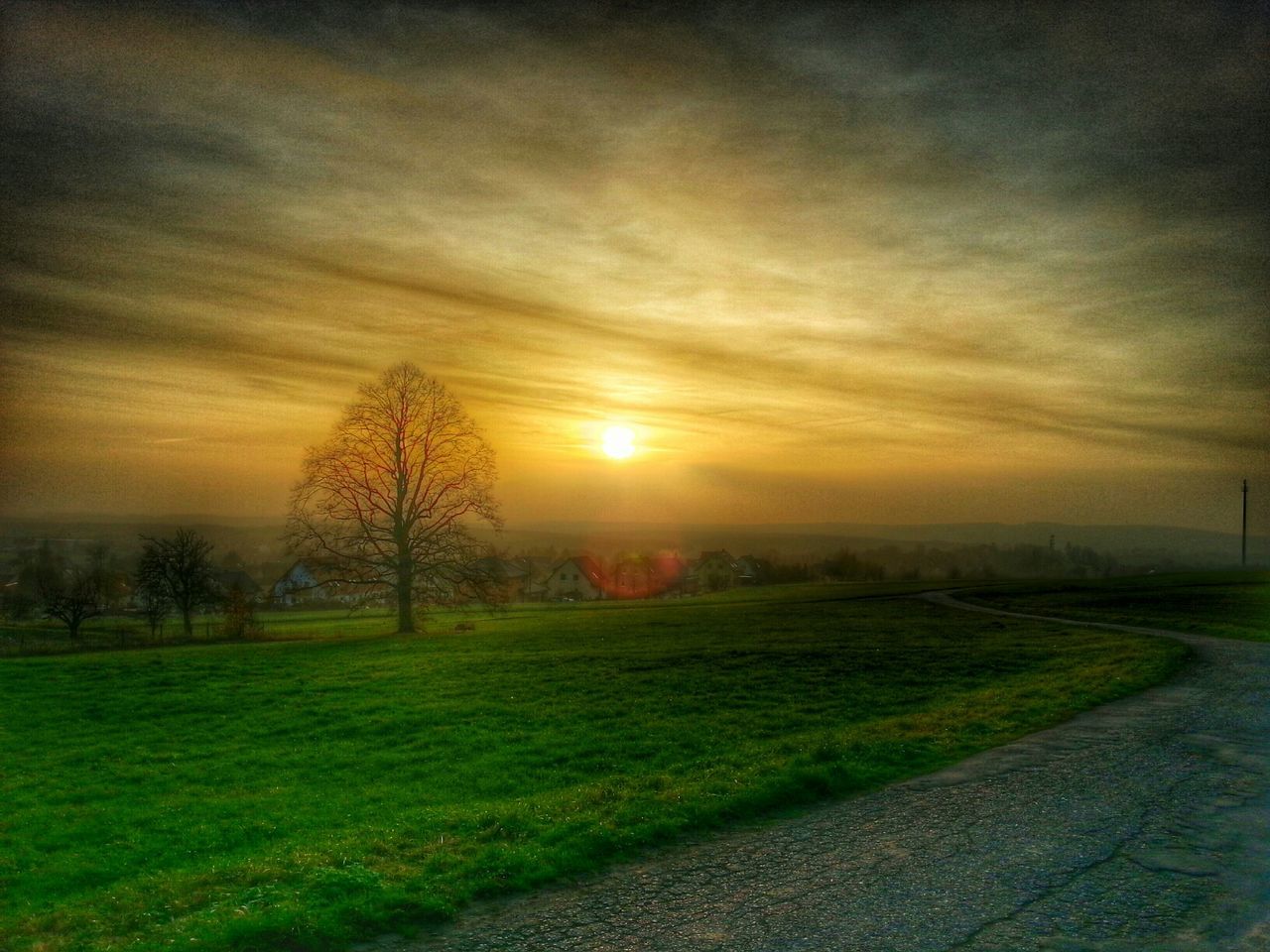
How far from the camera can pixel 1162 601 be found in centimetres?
5972

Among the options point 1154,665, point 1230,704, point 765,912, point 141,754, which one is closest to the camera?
point 765,912

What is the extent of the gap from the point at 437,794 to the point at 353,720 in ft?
26.8

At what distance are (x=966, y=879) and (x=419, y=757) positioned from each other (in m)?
12.5

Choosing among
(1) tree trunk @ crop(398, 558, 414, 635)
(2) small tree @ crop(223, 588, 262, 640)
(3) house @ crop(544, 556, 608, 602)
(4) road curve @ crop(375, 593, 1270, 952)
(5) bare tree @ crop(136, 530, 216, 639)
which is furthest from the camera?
(3) house @ crop(544, 556, 608, 602)

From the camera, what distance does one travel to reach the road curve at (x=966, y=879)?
6.56 m

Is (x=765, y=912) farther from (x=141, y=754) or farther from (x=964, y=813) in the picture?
(x=141, y=754)

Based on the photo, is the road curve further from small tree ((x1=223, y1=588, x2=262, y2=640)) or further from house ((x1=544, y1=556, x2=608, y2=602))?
house ((x1=544, y1=556, x2=608, y2=602))

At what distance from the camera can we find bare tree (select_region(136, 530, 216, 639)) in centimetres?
5372

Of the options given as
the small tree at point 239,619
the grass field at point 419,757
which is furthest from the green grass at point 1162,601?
the small tree at point 239,619

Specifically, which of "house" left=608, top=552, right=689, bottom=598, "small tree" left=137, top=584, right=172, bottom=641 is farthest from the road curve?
"house" left=608, top=552, right=689, bottom=598

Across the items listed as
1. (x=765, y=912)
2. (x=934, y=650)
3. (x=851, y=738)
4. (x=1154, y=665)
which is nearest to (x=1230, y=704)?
(x=1154, y=665)

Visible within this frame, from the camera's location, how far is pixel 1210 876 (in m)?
7.54

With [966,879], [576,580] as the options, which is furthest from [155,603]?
[576,580]

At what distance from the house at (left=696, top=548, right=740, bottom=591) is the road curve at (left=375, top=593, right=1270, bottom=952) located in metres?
116
